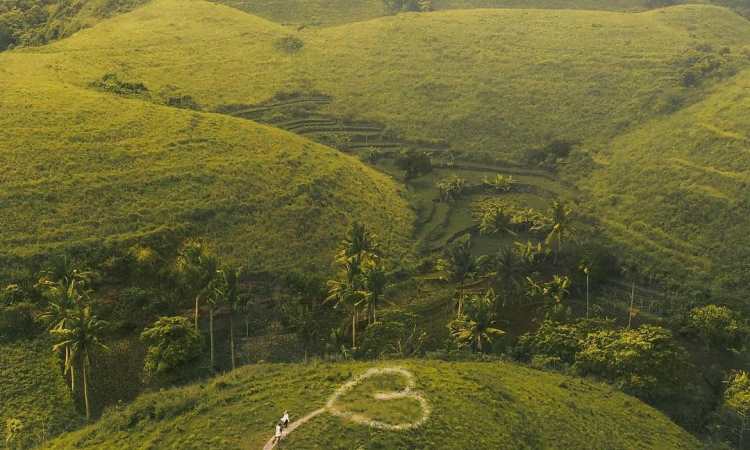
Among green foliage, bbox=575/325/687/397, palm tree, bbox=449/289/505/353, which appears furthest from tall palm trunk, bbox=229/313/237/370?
green foliage, bbox=575/325/687/397

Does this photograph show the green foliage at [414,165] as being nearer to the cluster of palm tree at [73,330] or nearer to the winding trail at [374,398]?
the winding trail at [374,398]

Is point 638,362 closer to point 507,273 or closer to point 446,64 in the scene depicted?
point 507,273

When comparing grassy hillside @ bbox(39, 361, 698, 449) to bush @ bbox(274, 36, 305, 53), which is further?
bush @ bbox(274, 36, 305, 53)

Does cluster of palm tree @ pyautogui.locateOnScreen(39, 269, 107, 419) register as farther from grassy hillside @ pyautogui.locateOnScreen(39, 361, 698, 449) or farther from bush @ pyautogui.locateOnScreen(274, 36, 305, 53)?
bush @ pyautogui.locateOnScreen(274, 36, 305, 53)

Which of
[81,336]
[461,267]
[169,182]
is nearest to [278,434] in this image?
[81,336]

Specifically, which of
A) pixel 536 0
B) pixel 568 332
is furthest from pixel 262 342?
pixel 536 0

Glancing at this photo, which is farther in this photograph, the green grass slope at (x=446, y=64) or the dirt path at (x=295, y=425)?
the green grass slope at (x=446, y=64)

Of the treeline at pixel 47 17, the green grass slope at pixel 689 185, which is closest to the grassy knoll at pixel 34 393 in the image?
the green grass slope at pixel 689 185
